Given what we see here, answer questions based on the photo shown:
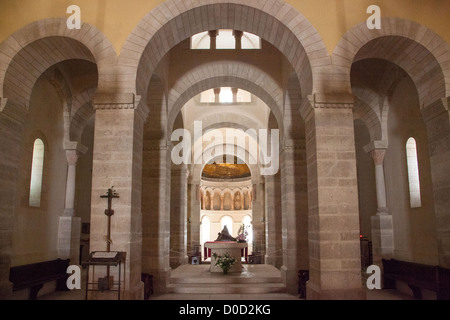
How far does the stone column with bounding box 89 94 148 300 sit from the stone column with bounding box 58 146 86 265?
484 centimetres

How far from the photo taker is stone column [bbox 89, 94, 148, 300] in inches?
307

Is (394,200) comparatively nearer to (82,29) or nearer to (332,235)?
(332,235)

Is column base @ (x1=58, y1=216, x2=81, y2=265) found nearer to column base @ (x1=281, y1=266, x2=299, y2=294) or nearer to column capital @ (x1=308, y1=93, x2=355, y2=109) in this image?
column base @ (x1=281, y1=266, x2=299, y2=294)

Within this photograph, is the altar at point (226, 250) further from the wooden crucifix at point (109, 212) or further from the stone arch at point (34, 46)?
the stone arch at point (34, 46)

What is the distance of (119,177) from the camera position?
26.2ft

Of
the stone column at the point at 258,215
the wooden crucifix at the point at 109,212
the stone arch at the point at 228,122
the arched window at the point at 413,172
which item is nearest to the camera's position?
the wooden crucifix at the point at 109,212

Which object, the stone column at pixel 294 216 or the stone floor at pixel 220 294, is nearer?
the stone floor at pixel 220 294

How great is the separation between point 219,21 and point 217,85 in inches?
182

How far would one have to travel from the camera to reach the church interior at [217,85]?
7.94 meters

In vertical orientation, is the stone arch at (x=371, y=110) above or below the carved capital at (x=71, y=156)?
above

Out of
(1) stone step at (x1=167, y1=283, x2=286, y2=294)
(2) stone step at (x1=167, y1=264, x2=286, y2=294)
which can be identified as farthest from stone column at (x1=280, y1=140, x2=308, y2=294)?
(2) stone step at (x1=167, y1=264, x2=286, y2=294)

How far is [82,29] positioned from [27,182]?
4526 mm

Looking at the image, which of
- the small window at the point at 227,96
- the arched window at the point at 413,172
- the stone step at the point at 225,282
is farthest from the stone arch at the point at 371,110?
the small window at the point at 227,96

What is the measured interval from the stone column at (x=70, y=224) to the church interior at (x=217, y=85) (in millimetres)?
45
